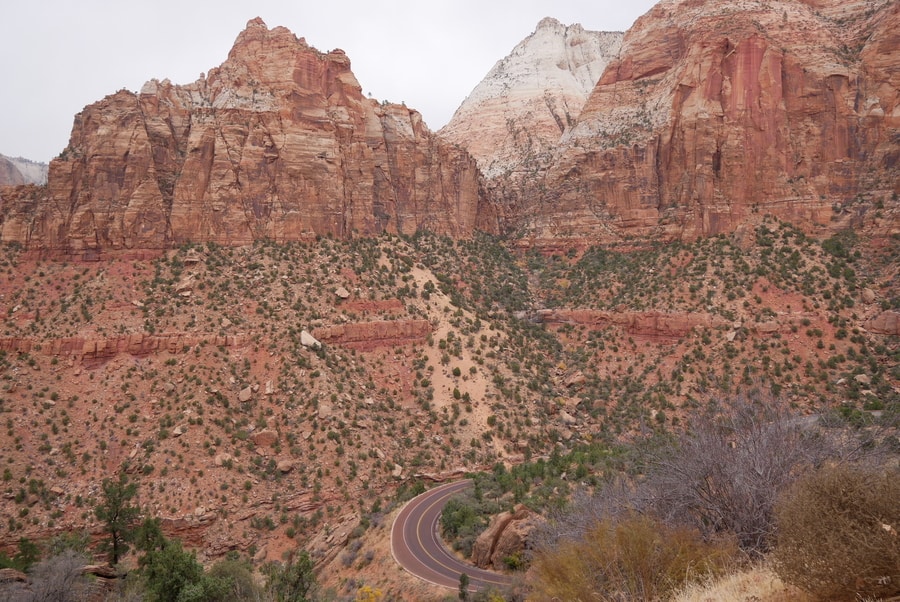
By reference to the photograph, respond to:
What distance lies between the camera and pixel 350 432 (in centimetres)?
3591

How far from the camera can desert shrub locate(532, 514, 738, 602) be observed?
10277mm

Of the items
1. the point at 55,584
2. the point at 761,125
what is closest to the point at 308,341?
the point at 55,584

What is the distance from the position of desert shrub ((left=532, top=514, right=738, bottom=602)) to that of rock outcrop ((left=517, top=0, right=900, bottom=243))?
4774 centimetres

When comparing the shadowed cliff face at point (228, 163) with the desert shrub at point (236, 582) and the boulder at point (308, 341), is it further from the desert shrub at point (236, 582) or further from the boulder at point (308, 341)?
the desert shrub at point (236, 582)

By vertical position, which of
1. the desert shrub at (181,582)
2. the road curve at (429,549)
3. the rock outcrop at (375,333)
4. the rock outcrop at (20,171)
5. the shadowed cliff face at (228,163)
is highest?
the rock outcrop at (20,171)

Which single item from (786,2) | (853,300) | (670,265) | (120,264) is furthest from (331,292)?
(786,2)

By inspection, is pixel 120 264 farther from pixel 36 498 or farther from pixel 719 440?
pixel 719 440

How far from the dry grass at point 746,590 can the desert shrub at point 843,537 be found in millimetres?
376

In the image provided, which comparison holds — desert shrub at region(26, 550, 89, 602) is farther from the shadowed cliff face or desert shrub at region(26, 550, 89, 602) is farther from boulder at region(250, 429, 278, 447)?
the shadowed cliff face

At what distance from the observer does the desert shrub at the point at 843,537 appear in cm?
700

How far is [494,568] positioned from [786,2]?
210 ft

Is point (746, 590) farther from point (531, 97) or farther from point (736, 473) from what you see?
point (531, 97)

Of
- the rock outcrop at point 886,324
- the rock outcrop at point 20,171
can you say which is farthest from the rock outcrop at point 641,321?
the rock outcrop at point 20,171

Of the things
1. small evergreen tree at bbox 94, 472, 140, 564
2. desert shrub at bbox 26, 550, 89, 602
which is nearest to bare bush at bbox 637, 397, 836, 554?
desert shrub at bbox 26, 550, 89, 602
